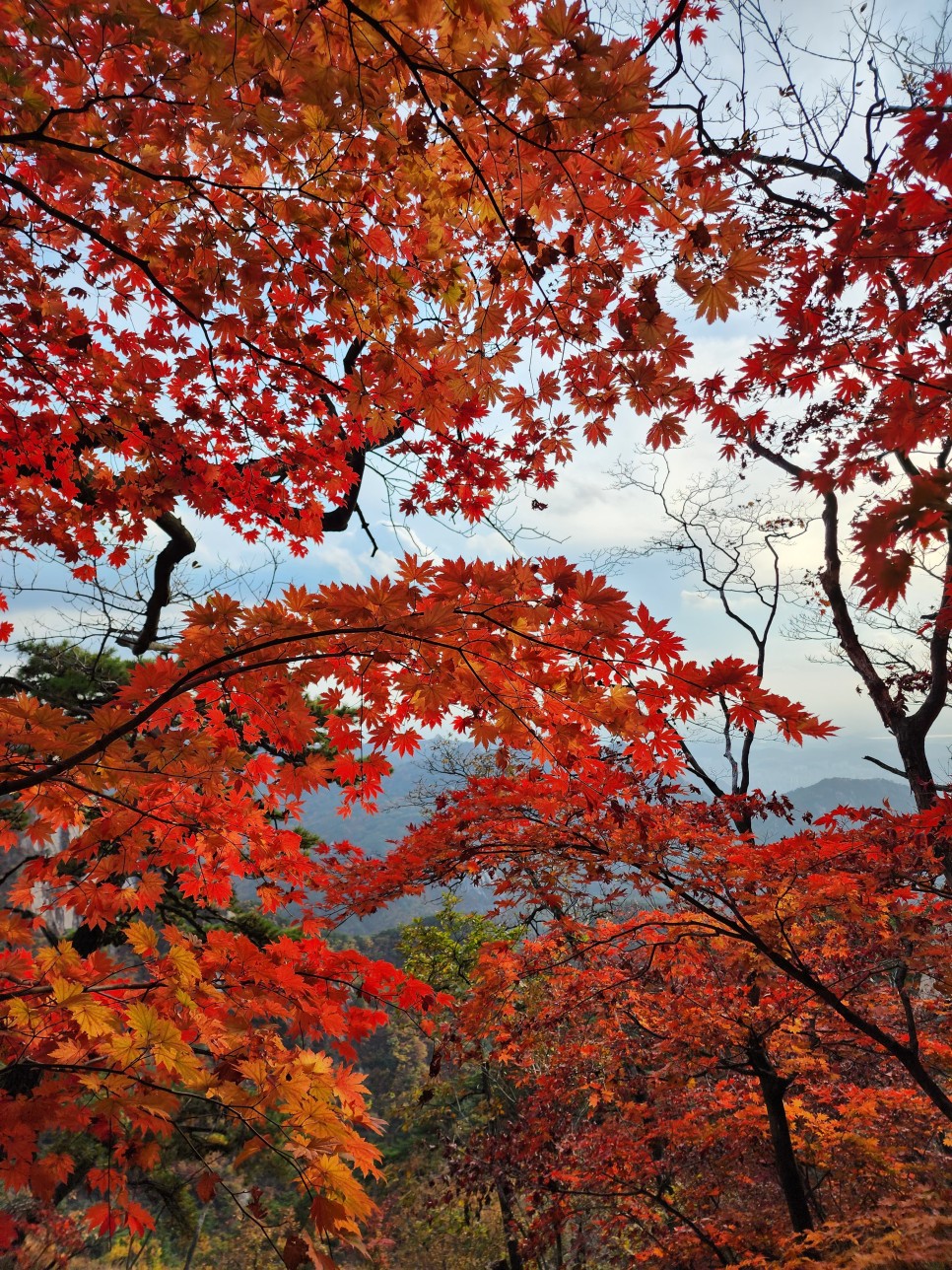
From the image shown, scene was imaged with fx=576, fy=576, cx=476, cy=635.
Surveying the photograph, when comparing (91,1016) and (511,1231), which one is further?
(511,1231)

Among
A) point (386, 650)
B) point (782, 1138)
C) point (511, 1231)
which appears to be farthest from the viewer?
point (511, 1231)

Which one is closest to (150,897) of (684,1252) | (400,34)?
(400,34)

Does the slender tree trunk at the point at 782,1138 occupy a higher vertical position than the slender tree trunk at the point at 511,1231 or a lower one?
higher

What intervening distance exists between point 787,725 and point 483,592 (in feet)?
4.52

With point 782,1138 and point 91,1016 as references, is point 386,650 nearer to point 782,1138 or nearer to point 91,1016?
point 91,1016

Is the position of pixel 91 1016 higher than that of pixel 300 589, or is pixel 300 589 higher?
pixel 300 589

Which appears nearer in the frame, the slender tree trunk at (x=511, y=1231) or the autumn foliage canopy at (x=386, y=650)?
the autumn foliage canopy at (x=386, y=650)

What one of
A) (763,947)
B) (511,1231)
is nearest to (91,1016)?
(763,947)

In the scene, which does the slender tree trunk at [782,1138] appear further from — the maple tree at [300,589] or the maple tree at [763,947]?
the maple tree at [300,589]

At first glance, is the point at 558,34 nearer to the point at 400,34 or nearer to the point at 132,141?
the point at 400,34

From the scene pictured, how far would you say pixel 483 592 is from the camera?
6.89 feet

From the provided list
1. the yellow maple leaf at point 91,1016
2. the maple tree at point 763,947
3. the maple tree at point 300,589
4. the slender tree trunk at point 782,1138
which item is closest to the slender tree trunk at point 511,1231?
the maple tree at point 763,947

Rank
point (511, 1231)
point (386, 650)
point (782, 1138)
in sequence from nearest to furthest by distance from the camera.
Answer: point (386, 650)
point (782, 1138)
point (511, 1231)

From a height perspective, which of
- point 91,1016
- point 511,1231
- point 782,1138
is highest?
point 91,1016
